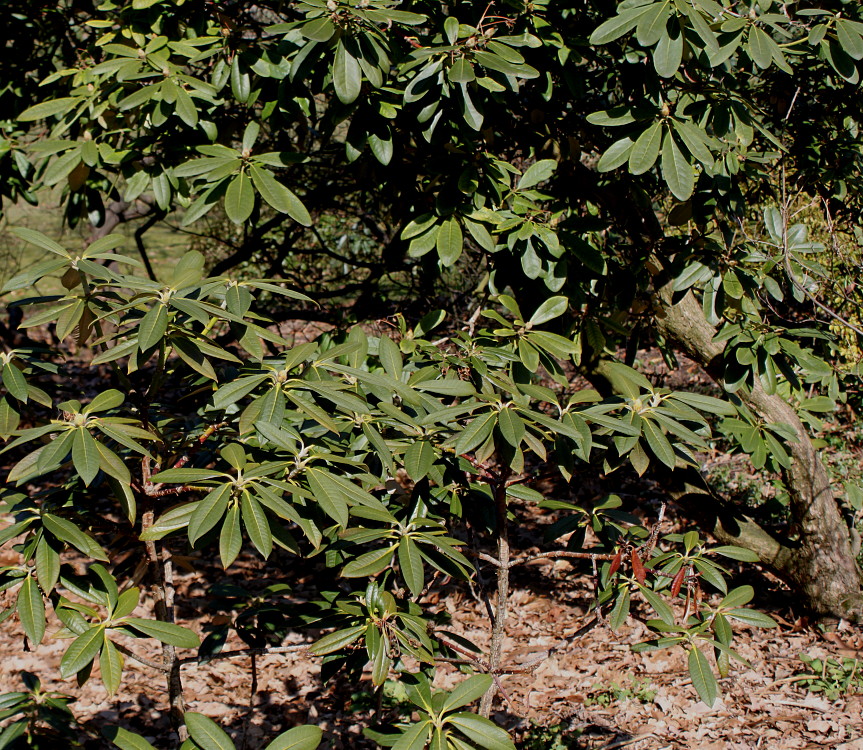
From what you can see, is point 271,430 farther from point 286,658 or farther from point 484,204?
point 286,658

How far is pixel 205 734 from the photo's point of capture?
1.49 metres

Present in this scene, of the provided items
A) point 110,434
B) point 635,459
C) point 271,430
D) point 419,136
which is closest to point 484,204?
point 419,136

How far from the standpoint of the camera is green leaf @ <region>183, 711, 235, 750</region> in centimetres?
148

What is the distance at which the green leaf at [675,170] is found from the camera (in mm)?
2371

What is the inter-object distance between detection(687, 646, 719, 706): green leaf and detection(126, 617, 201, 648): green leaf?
49.5 inches

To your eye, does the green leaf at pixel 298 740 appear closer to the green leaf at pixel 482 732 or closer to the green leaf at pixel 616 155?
the green leaf at pixel 482 732

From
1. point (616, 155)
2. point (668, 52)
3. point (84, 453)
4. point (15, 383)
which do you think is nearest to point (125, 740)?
point (84, 453)

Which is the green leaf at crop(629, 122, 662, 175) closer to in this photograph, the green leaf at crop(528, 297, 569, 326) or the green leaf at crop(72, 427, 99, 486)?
the green leaf at crop(528, 297, 569, 326)

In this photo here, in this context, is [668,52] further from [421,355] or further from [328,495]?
[328,495]

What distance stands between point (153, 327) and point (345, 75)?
1.15 m

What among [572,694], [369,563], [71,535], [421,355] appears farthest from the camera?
[572,694]

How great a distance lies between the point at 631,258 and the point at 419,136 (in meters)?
1.09

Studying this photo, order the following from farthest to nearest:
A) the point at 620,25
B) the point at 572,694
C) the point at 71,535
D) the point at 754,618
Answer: the point at 572,694
the point at 620,25
the point at 754,618
the point at 71,535

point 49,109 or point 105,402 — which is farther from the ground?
point 49,109
